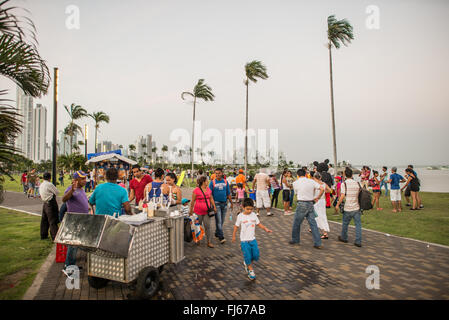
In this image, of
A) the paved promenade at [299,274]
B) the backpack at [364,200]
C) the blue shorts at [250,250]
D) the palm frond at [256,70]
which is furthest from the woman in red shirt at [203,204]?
the palm frond at [256,70]

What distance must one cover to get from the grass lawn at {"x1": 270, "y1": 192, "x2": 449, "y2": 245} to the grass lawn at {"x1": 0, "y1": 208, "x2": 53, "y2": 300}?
9299mm

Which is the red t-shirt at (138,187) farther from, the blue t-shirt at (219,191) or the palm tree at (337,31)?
the palm tree at (337,31)

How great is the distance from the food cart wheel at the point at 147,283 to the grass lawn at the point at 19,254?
1954 mm

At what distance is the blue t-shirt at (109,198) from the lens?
4.34m

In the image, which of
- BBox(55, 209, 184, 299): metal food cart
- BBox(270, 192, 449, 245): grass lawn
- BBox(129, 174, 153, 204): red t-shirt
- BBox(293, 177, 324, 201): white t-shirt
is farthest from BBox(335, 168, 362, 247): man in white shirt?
BBox(129, 174, 153, 204): red t-shirt

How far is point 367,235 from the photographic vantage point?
7500 millimetres

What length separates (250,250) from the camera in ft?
15.4

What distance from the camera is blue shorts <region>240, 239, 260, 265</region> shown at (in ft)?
15.1

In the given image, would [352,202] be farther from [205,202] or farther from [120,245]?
[120,245]

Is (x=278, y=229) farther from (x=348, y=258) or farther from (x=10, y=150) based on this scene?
(x=10, y=150)

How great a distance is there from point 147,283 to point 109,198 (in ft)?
5.18

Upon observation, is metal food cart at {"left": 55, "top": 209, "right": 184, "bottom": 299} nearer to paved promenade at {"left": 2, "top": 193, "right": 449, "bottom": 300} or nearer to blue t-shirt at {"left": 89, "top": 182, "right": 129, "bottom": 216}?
paved promenade at {"left": 2, "top": 193, "right": 449, "bottom": 300}
